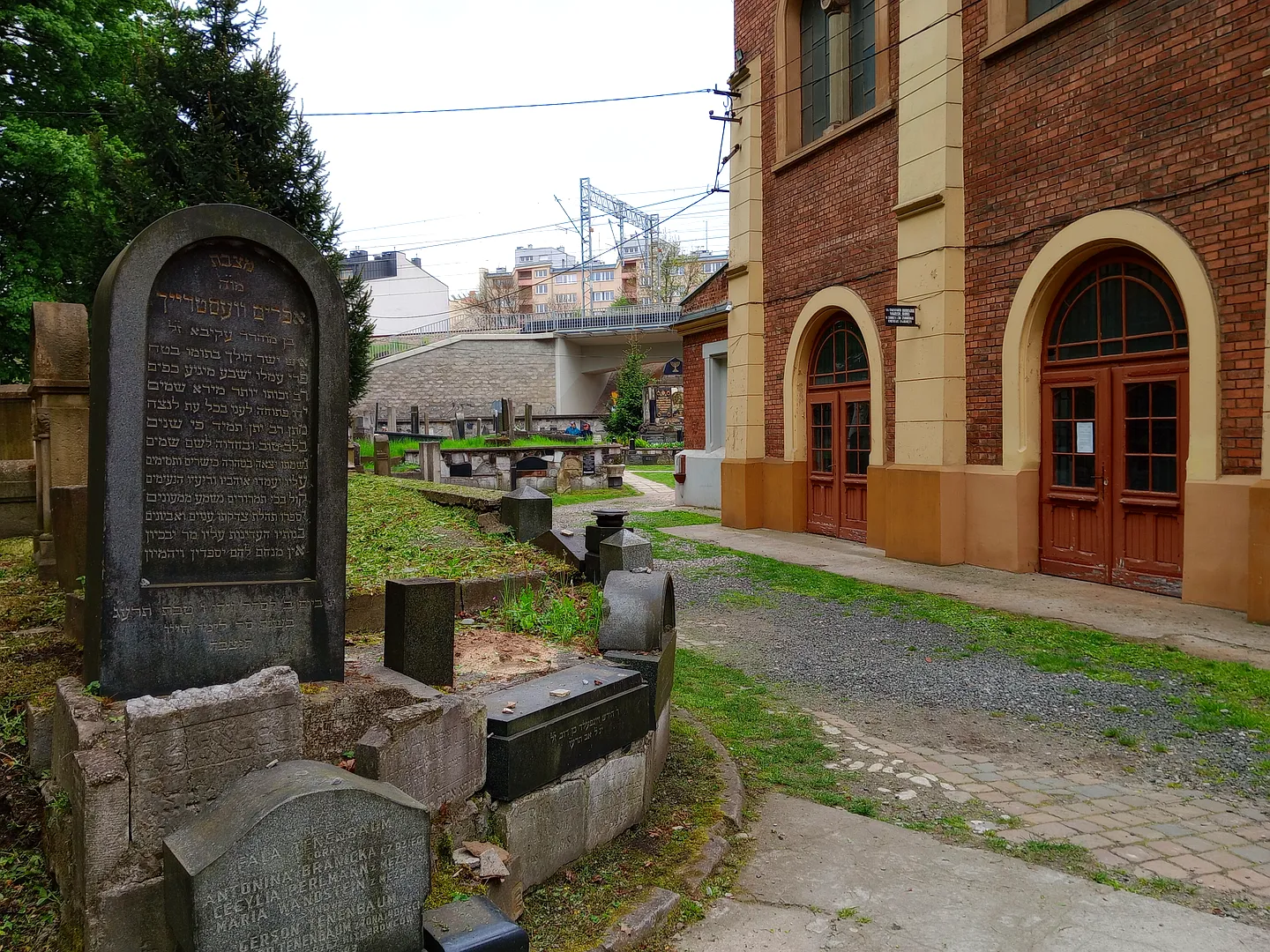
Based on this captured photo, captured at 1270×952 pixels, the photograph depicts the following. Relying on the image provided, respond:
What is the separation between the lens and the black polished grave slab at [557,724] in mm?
3414

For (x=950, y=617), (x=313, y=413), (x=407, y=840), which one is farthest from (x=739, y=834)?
(x=950, y=617)

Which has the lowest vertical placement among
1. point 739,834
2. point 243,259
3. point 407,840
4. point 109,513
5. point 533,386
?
point 739,834

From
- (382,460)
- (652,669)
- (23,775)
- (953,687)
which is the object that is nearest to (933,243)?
(953,687)

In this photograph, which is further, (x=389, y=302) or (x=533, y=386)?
(x=389, y=302)

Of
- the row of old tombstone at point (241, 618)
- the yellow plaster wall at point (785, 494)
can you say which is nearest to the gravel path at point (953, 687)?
the row of old tombstone at point (241, 618)

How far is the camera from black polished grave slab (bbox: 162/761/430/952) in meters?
2.38

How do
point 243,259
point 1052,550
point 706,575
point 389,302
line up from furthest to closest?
point 389,302
point 706,575
point 1052,550
point 243,259

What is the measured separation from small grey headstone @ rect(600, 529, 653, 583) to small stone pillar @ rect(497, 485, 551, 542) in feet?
7.14

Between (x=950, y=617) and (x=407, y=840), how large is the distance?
6707mm

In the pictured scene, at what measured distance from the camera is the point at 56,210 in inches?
721

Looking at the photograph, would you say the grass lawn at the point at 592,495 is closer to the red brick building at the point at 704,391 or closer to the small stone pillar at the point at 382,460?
the red brick building at the point at 704,391

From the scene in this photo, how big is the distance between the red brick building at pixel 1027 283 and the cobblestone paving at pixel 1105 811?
4072 millimetres

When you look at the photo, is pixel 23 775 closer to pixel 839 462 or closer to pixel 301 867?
pixel 301 867

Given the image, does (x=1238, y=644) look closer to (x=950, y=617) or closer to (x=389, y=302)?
(x=950, y=617)
